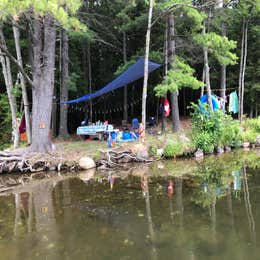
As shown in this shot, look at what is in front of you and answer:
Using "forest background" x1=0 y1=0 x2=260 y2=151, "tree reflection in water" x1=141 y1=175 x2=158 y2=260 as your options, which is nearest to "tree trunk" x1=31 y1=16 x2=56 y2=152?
"forest background" x1=0 y1=0 x2=260 y2=151

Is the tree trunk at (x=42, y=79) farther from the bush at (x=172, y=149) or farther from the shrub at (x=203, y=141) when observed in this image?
the shrub at (x=203, y=141)

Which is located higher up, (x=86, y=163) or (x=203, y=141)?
(x=203, y=141)

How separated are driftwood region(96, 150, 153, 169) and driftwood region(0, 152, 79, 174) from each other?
62cm

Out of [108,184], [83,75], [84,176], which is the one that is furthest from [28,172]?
[83,75]

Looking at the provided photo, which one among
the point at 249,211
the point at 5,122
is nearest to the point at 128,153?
the point at 249,211

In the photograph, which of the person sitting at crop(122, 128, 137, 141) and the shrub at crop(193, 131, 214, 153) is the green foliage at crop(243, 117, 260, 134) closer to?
the shrub at crop(193, 131, 214, 153)

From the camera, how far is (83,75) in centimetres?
1381

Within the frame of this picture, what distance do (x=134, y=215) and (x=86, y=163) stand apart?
339cm

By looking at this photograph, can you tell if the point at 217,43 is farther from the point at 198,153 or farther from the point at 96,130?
the point at 96,130

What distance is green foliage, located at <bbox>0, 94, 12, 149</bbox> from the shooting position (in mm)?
10073

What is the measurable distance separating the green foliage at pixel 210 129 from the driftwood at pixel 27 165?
3.56 meters

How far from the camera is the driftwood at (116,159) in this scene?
7.63 meters

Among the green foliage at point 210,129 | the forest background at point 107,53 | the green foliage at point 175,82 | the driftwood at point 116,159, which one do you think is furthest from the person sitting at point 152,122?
the driftwood at point 116,159

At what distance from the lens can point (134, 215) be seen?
Result: 4215 mm
